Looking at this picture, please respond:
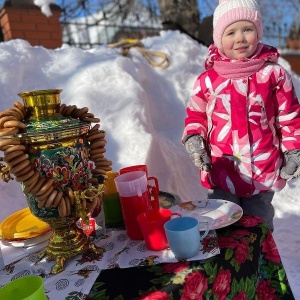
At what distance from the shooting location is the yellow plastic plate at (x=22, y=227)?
125 centimetres

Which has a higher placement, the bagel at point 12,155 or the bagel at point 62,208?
the bagel at point 12,155

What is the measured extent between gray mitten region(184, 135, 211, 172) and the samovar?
567mm

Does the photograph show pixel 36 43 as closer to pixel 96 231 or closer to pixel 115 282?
pixel 96 231

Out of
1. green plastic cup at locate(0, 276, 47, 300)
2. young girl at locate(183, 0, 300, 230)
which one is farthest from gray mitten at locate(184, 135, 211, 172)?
green plastic cup at locate(0, 276, 47, 300)

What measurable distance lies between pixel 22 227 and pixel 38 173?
18.0 inches

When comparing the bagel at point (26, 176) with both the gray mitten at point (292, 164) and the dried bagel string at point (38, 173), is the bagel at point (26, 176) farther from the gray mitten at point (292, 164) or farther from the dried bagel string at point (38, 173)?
the gray mitten at point (292, 164)

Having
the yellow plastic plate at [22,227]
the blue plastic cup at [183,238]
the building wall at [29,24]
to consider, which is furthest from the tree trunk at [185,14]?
the blue plastic cup at [183,238]

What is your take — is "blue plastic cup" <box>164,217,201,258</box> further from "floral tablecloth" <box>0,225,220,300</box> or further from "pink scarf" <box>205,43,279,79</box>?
"pink scarf" <box>205,43,279,79</box>

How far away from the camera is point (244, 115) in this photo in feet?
5.24

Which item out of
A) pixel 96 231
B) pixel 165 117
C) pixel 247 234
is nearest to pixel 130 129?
pixel 165 117

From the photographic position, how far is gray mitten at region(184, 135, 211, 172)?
1.58 meters

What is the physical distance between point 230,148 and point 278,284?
2.13 feet

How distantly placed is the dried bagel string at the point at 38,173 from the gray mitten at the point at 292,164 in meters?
0.90

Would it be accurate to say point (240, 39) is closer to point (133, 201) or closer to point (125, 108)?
point (133, 201)
